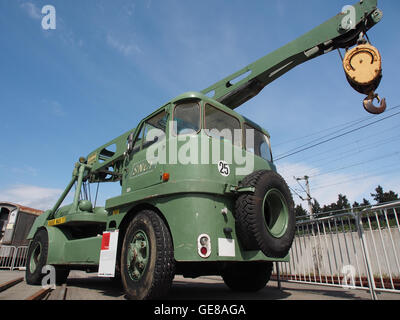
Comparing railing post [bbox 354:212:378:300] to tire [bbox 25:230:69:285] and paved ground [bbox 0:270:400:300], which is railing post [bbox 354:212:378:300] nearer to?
paved ground [bbox 0:270:400:300]

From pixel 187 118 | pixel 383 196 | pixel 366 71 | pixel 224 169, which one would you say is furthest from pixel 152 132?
pixel 383 196

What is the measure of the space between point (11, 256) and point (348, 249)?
47.0 feet

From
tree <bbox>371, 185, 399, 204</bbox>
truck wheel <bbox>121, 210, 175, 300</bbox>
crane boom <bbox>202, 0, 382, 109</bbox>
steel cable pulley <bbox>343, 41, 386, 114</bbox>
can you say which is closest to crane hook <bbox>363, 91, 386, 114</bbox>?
steel cable pulley <bbox>343, 41, 386, 114</bbox>

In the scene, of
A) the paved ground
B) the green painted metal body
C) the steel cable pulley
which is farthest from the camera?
the paved ground

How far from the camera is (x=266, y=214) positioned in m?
4.26

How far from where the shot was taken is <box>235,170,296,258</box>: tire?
3.50 metres

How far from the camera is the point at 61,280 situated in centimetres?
624

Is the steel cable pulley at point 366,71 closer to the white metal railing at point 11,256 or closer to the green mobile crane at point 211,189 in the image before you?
the green mobile crane at point 211,189

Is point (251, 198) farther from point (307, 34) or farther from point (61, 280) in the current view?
point (61, 280)

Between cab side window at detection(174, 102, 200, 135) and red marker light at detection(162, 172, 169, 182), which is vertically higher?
cab side window at detection(174, 102, 200, 135)

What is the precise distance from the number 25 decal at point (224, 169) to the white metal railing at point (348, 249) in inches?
85.6

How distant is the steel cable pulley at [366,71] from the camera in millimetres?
3871

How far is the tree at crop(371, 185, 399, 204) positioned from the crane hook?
64478 millimetres
